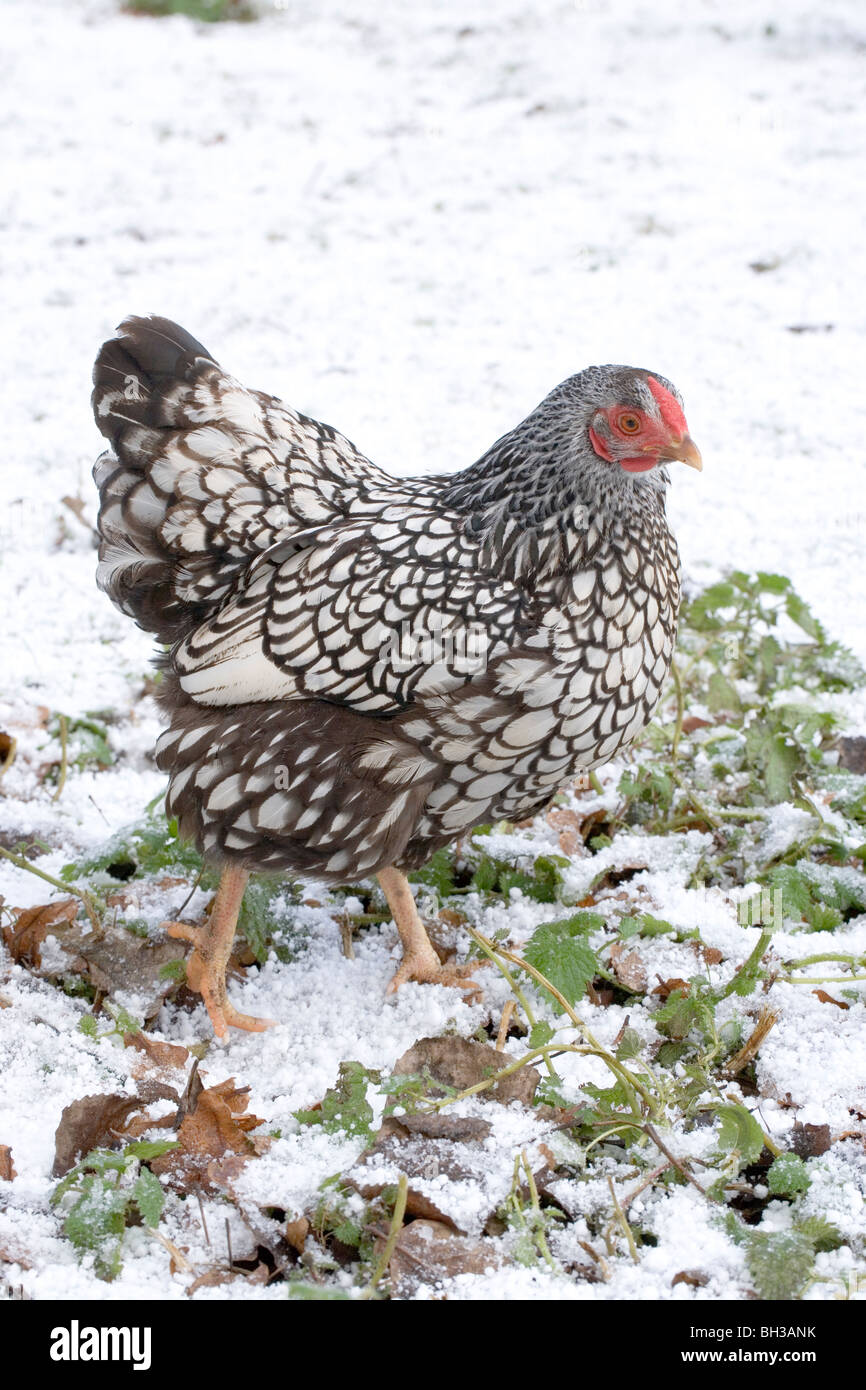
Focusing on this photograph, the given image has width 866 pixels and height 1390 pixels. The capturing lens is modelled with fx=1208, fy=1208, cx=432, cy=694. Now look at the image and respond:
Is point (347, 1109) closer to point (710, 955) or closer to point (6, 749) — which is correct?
point (710, 955)

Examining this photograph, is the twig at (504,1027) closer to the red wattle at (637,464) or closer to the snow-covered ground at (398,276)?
the snow-covered ground at (398,276)

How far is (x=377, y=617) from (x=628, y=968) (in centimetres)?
113

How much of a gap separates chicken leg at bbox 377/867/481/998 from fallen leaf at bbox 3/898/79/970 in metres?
0.88

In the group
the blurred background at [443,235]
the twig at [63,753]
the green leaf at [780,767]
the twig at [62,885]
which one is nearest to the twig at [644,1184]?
the green leaf at [780,767]

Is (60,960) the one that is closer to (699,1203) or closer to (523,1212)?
(523,1212)

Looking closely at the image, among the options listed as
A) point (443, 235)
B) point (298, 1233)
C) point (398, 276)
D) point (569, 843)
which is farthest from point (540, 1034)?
point (443, 235)

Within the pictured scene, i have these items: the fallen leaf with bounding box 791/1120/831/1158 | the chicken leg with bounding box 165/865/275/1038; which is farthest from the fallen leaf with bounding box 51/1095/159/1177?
the fallen leaf with bounding box 791/1120/831/1158

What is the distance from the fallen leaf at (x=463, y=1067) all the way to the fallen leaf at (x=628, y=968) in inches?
17.7

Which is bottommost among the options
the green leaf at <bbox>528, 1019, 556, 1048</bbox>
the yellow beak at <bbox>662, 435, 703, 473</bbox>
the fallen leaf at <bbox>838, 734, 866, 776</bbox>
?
the green leaf at <bbox>528, 1019, 556, 1048</bbox>

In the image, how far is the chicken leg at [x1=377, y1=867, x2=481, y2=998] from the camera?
322cm

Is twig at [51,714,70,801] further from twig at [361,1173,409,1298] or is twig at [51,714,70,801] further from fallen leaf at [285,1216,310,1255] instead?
twig at [361,1173,409,1298]

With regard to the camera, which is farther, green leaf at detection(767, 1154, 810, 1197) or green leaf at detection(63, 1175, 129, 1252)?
green leaf at detection(767, 1154, 810, 1197)

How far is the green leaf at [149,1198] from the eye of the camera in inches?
89.4

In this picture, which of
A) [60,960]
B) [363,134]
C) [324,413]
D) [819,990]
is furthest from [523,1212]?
[363,134]
